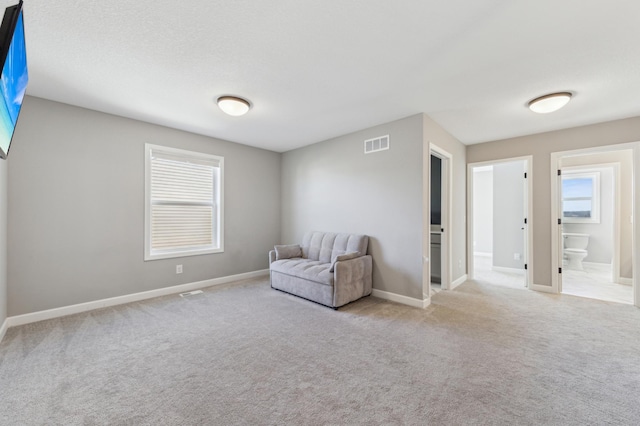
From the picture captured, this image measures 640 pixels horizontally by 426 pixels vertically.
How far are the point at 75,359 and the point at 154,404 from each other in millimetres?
1128

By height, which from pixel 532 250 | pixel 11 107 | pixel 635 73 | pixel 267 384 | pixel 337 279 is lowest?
pixel 267 384

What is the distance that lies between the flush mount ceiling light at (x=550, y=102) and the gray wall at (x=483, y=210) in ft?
16.1

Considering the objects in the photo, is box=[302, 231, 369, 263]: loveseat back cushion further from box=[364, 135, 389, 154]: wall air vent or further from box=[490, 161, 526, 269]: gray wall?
box=[490, 161, 526, 269]: gray wall

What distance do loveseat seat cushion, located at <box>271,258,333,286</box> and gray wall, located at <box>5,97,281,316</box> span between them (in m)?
1.44

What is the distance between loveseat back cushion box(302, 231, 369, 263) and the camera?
13.1 ft

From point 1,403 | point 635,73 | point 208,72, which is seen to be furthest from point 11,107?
point 635,73

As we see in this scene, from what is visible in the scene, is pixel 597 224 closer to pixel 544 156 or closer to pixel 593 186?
pixel 593 186

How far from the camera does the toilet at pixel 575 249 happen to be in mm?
5648

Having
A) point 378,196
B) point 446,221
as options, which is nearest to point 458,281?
point 446,221

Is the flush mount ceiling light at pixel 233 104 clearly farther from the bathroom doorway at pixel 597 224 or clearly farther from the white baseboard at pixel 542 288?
the white baseboard at pixel 542 288

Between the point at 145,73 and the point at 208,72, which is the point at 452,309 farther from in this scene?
the point at 145,73

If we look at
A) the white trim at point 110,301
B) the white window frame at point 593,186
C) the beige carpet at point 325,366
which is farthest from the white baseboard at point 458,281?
the white trim at point 110,301

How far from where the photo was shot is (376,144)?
4.00 m

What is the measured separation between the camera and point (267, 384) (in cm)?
192
